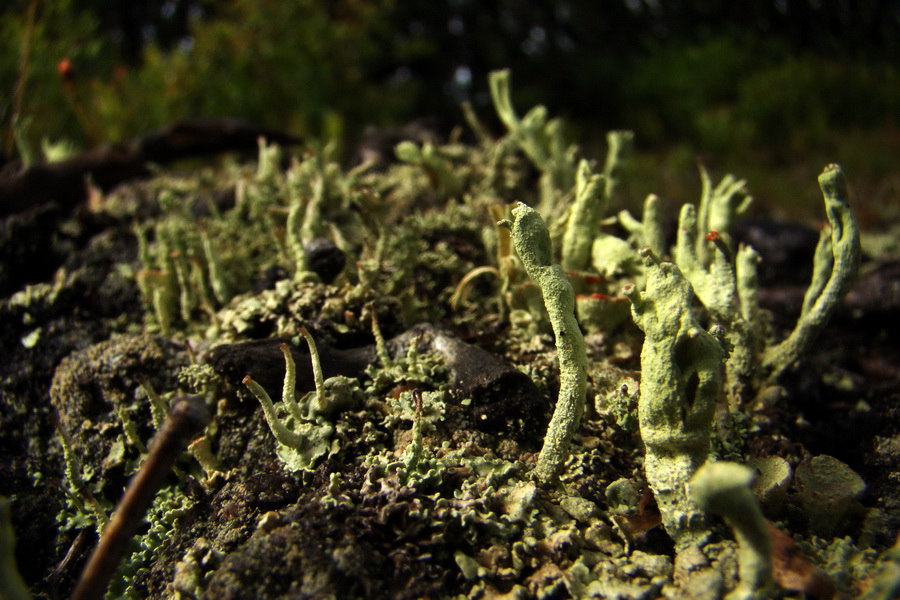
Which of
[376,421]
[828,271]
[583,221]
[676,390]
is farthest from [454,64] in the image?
[676,390]

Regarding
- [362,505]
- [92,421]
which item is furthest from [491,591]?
[92,421]

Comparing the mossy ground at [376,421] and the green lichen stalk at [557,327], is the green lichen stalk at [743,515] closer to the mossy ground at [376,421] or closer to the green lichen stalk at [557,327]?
the mossy ground at [376,421]

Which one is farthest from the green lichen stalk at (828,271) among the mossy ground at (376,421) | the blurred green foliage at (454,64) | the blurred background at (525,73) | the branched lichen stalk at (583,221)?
the blurred green foliage at (454,64)

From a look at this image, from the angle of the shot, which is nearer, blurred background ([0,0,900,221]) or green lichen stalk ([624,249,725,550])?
green lichen stalk ([624,249,725,550])

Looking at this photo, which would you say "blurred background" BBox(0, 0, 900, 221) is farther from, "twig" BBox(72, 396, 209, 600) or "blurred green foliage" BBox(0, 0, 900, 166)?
"twig" BBox(72, 396, 209, 600)

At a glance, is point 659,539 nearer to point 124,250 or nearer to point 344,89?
point 124,250

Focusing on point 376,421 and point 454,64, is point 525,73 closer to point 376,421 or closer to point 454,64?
point 454,64

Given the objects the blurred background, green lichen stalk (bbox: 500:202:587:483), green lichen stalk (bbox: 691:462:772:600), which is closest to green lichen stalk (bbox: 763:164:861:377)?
green lichen stalk (bbox: 500:202:587:483)
